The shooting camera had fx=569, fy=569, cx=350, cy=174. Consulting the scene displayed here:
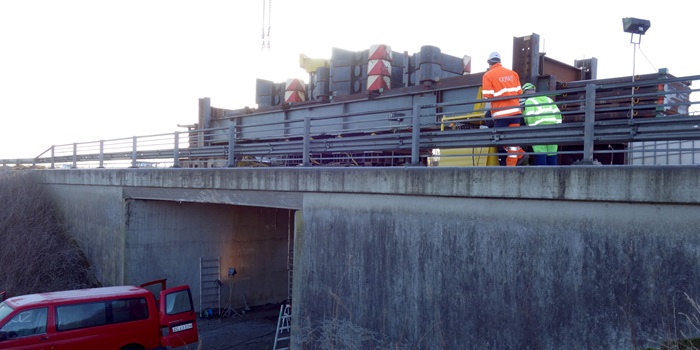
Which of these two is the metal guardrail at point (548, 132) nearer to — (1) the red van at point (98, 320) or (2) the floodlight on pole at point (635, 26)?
(2) the floodlight on pole at point (635, 26)

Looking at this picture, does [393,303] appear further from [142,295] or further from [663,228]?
[142,295]

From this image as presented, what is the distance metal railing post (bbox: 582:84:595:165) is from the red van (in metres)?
8.07

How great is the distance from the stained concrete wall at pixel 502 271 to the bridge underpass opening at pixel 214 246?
18.2 feet

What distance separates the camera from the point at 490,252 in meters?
6.23

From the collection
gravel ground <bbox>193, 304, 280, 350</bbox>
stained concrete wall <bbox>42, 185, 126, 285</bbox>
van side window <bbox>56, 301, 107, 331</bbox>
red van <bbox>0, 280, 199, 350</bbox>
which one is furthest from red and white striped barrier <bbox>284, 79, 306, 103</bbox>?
Answer: van side window <bbox>56, 301, 107, 331</bbox>

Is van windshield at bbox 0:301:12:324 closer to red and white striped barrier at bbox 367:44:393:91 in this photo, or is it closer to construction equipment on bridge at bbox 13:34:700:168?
construction equipment on bridge at bbox 13:34:700:168

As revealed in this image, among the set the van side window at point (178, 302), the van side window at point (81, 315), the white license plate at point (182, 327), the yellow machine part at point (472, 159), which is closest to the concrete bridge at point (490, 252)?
the yellow machine part at point (472, 159)

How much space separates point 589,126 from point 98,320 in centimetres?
848

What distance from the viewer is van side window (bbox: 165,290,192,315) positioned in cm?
1088

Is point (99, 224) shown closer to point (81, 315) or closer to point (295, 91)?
point (81, 315)

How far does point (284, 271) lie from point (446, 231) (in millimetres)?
10115

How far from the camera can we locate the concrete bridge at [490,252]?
5004 millimetres

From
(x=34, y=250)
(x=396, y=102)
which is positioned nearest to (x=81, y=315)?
(x=34, y=250)

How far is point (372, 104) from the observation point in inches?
470
